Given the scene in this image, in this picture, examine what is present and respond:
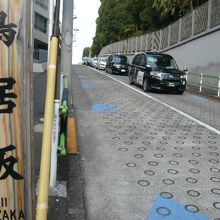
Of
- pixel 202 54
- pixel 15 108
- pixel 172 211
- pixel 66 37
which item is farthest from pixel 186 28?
pixel 15 108

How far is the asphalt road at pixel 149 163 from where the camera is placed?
4770mm

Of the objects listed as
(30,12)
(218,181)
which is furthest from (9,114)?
(218,181)

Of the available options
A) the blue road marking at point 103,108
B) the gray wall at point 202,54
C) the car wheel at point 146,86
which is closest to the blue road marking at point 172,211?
the blue road marking at point 103,108

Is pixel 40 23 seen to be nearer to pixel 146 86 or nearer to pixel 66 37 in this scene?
pixel 146 86

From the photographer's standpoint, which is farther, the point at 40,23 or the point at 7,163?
the point at 40,23

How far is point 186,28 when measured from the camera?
2741 centimetres

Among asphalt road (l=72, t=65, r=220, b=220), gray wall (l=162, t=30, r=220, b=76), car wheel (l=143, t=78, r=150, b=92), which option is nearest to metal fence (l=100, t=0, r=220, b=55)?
gray wall (l=162, t=30, r=220, b=76)

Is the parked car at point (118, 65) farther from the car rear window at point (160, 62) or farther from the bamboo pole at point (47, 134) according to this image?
the bamboo pole at point (47, 134)

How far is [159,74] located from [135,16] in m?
36.4

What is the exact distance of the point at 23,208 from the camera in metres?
2.86

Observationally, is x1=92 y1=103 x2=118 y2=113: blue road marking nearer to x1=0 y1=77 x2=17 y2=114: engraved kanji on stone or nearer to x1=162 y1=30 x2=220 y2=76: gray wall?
x1=0 y1=77 x2=17 y2=114: engraved kanji on stone

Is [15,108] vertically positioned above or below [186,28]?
below

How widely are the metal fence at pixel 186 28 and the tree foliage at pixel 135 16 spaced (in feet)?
5.06

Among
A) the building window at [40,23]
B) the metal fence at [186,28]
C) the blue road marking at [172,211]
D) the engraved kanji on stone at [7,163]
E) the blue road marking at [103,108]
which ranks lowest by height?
the blue road marking at [172,211]
